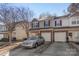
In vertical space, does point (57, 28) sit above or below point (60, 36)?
above

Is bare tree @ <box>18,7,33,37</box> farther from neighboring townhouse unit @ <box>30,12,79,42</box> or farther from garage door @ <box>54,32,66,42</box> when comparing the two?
garage door @ <box>54,32,66,42</box>

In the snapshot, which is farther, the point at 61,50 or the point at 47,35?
the point at 47,35

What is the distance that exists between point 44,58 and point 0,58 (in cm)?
77

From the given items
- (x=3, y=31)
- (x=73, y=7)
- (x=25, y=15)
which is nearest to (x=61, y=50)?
(x=73, y=7)

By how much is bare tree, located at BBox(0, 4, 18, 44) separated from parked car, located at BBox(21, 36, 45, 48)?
30 cm

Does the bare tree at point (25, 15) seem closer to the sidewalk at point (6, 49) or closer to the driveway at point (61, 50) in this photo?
the sidewalk at point (6, 49)

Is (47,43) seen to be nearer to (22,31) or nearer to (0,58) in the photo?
(22,31)

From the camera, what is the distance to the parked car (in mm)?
4508

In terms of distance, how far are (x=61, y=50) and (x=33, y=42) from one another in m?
0.52

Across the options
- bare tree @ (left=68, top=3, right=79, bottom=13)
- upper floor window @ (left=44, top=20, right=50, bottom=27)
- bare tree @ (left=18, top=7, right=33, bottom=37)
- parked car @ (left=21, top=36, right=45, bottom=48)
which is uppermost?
bare tree @ (left=68, top=3, right=79, bottom=13)

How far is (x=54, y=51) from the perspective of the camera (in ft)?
14.6

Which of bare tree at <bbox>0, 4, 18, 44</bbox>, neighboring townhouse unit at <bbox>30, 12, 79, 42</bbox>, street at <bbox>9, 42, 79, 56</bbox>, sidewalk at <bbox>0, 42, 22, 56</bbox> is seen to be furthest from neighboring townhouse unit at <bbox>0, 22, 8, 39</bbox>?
neighboring townhouse unit at <bbox>30, 12, 79, 42</bbox>

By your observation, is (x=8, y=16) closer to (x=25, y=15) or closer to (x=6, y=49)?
(x=25, y=15)

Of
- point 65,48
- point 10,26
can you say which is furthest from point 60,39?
point 10,26
